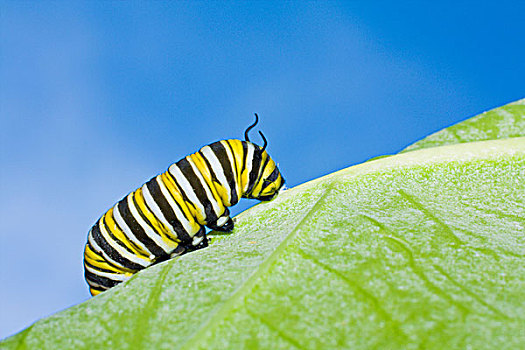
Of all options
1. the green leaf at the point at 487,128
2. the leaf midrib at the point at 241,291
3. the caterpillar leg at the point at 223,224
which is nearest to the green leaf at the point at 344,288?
the leaf midrib at the point at 241,291

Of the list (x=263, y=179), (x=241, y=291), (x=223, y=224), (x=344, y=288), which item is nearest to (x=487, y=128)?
(x=263, y=179)

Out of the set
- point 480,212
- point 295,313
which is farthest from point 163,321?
point 480,212

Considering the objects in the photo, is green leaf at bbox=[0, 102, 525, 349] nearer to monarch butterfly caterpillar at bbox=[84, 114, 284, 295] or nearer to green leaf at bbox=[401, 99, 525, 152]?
monarch butterfly caterpillar at bbox=[84, 114, 284, 295]

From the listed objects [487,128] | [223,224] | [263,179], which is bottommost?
[223,224]

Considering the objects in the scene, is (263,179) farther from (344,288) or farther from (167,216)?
(344,288)

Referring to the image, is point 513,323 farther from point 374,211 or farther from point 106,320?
point 106,320
